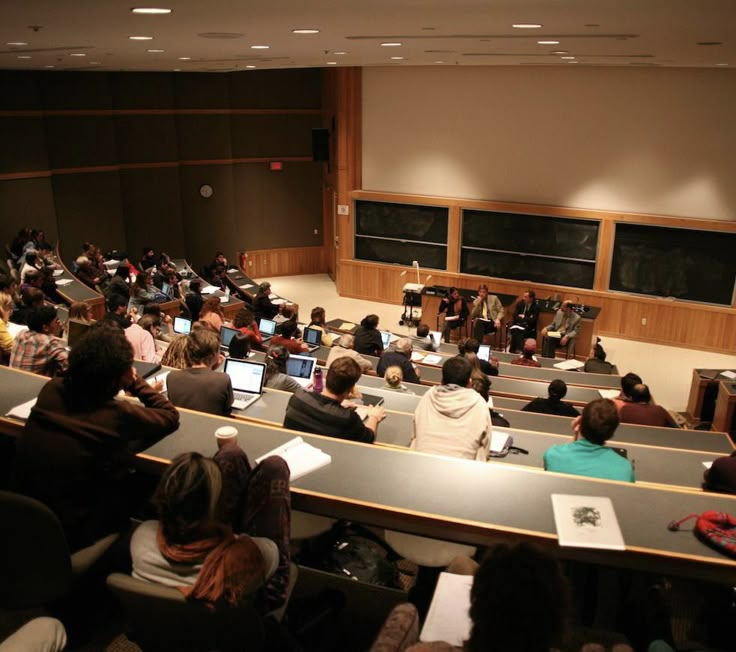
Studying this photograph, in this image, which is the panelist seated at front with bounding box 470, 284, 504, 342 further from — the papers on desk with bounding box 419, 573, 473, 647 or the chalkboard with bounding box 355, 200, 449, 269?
the papers on desk with bounding box 419, 573, 473, 647

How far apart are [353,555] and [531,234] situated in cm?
979

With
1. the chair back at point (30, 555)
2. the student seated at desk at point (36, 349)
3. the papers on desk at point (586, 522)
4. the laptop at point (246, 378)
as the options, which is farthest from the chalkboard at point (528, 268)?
the chair back at point (30, 555)

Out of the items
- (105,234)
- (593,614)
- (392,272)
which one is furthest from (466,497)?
(105,234)

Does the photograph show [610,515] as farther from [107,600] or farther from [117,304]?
[117,304]

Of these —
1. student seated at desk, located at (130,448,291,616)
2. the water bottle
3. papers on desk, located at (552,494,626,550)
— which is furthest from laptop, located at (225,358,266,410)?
papers on desk, located at (552,494,626,550)

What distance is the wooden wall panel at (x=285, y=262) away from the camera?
51.1 feet

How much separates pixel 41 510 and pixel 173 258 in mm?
13154

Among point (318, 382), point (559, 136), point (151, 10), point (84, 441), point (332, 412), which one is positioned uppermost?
point (151, 10)

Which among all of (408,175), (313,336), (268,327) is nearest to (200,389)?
(313,336)

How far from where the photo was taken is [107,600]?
303cm

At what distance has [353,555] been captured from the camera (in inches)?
123

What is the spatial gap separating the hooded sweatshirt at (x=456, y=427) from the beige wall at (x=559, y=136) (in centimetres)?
885

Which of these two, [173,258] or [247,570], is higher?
[247,570]

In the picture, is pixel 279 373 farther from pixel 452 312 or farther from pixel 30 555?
pixel 452 312
